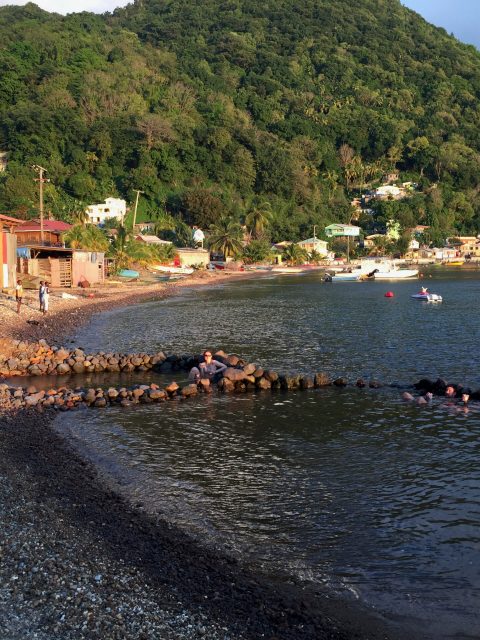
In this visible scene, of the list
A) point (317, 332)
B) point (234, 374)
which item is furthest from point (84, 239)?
point (234, 374)

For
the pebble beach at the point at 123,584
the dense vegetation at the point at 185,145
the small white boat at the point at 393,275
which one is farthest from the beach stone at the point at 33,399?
the dense vegetation at the point at 185,145

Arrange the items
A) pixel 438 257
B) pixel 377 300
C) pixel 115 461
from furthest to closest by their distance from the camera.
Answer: pixel 438 257, pixel 377 300, pixel 115 461

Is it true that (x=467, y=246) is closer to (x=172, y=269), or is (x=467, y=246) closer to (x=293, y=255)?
(x=293, y=255)

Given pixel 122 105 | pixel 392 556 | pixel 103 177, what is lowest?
pixel 392 556

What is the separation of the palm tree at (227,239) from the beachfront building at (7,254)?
64182 mm

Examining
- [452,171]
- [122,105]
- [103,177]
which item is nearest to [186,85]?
[122,105]

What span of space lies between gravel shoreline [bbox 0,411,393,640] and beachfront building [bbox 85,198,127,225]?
10928 cm

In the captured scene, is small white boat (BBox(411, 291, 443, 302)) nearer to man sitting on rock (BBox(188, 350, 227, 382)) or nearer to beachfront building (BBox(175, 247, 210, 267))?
man sitting on rock (BBox(188, 350, 227, 382))

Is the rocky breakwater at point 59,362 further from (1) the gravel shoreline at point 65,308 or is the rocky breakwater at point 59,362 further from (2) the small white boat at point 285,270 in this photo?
(2) the small white boat at point 285,270

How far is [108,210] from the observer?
390 ft

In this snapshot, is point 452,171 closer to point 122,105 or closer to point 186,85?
point 186,85

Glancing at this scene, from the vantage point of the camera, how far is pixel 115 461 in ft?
44.5

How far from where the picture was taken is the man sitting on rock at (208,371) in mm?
20828

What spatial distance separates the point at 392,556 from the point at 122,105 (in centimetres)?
15617
